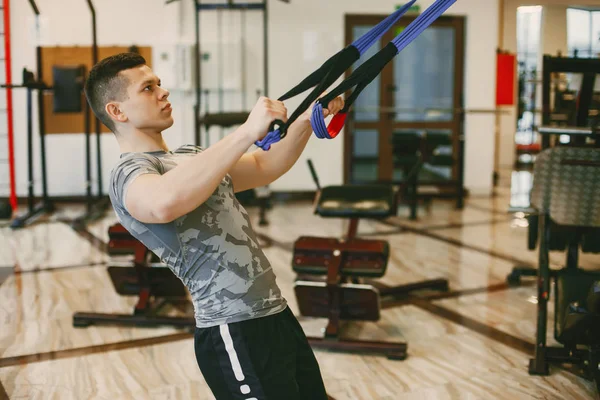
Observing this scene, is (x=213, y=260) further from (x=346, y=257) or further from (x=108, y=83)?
(x=346, y=257)

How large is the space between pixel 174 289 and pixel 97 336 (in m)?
0.50

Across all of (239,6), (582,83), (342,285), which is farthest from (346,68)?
(239,6)

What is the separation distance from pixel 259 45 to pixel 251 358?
6192 millimetres

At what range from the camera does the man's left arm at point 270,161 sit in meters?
1.69

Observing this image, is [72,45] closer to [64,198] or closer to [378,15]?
[64,198]

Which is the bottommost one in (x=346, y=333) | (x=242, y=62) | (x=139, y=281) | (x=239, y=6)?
(x=346, y=333)

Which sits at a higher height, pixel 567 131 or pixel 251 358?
pixel 567 131

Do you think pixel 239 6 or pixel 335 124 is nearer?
pixel 335 124

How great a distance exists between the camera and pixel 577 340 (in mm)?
2631

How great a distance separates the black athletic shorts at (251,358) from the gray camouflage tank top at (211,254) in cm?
3

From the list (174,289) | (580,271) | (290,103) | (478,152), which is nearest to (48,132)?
(290,103)

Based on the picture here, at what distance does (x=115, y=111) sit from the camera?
150 cm

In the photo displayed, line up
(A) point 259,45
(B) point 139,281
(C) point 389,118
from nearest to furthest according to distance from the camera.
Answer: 1. (B) point 139,281
2. (A) point 259,45
3. (C) point 389,118

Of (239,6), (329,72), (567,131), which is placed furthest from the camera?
(239,6)
